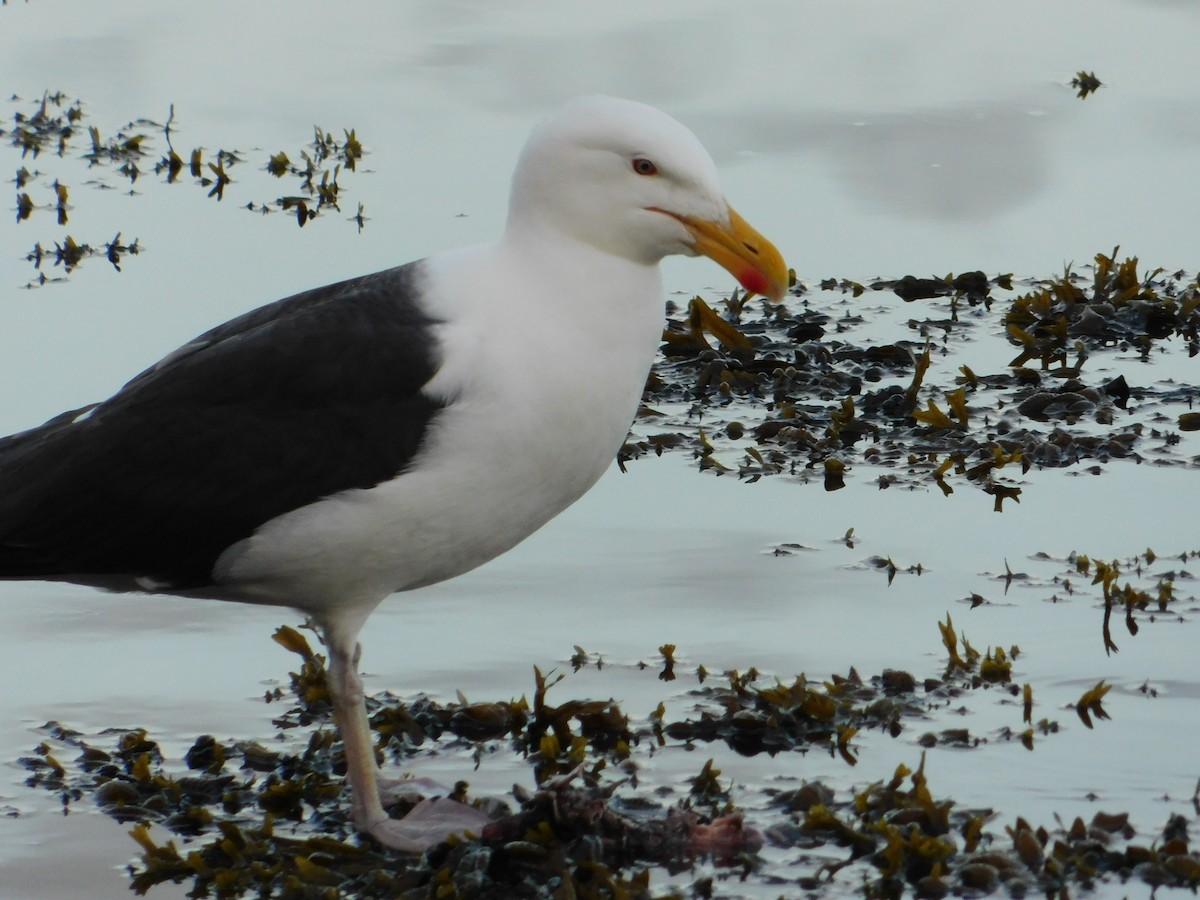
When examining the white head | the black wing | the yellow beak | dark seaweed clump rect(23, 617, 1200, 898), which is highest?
the white head

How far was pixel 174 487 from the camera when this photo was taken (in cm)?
499

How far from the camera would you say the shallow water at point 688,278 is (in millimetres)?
5523

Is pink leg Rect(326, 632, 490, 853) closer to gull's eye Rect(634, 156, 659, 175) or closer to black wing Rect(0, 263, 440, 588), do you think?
black wing Rect(0, 263, 440, 588)

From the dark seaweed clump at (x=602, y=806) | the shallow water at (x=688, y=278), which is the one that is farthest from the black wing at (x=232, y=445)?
the shallow water at (x=688, y=278)

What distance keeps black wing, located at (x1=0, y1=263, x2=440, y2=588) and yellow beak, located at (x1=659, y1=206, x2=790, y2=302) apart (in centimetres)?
71

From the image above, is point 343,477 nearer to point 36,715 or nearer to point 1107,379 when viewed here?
point 36,715

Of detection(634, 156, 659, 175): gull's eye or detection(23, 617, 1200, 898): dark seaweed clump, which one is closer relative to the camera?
detection(23, 617, 1200, 898): dark seaweed clump

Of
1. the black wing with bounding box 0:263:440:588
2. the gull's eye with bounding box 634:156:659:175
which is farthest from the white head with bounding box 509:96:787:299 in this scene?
the black wing with bounding box 0:263:440:588

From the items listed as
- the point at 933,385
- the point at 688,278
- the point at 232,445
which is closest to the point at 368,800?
the point at 232,445

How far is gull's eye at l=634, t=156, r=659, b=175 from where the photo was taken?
498cm

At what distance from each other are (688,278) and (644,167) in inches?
171

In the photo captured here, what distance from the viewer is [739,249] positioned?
16.6 feet

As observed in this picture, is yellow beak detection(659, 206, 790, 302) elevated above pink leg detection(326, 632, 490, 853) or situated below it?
above

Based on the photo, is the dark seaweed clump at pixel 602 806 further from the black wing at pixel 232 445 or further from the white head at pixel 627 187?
the white head at pixel 627 187
